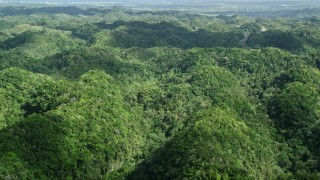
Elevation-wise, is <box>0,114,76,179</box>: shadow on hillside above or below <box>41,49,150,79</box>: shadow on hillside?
above

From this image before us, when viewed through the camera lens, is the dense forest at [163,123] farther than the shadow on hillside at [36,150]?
Yes

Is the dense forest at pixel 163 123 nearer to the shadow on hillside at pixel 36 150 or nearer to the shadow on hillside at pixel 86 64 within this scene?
the shadow on hillside at pixel 36 150

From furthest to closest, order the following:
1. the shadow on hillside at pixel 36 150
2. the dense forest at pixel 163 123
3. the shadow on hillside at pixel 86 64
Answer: the shadow on hillside at pixel 86 64, the dense forest at pixel 163 123, the shadow on hillside at pixel 36 150

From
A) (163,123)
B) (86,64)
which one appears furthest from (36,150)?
(86,64)

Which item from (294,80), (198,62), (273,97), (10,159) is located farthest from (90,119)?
(198,62)

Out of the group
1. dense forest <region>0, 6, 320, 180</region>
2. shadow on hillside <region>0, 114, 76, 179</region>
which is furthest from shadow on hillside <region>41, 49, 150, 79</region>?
shadow on hillside <region>0, 114, 76, 179</region>

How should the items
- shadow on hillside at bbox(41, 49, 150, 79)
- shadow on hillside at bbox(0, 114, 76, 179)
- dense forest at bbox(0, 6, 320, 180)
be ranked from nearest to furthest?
shadow on hillside at bbox(0, 114, 76, 179) < dense forest at bbox(0, 6, 320, 180) < shadow on hillside at bbox(41, 49, 150, 79)

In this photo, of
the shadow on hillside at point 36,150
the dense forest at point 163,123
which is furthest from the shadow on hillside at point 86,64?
the shadow on hillside at point 36,150

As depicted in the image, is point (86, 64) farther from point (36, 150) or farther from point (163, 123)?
point (36, 150)

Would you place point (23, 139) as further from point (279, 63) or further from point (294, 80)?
point (279, 63)

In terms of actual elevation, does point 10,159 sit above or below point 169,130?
above

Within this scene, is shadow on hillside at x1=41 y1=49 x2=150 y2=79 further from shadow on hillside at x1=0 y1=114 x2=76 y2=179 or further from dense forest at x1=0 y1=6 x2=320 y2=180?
shadow on hillside at x1=0 y1=114 x2=76 y2=179
